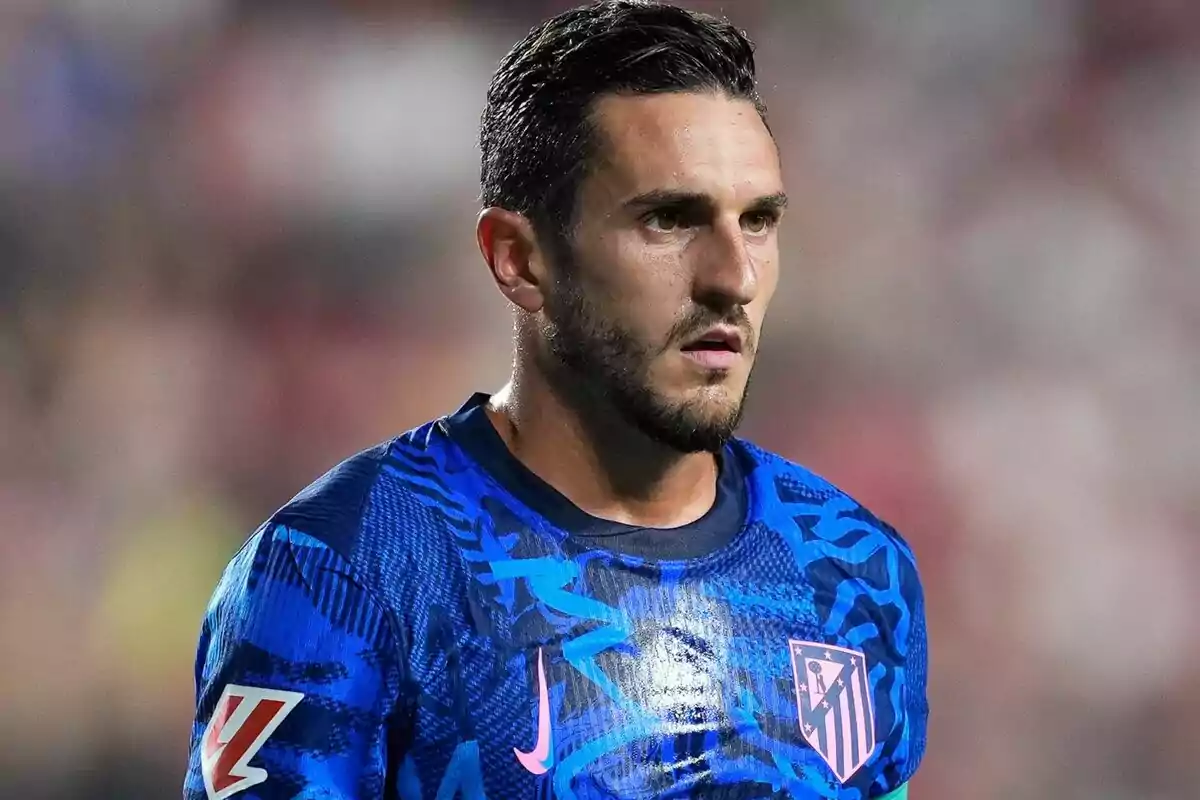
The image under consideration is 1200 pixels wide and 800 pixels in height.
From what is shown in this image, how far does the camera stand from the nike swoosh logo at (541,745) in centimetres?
158

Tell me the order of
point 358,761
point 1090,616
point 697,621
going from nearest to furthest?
point 358,761
point 697,621
point 1090,616

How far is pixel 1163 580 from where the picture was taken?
3.59m

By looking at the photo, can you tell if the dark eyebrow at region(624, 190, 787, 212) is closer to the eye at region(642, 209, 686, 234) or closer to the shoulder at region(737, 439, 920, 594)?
the eye at region(642, 209, 686, 234)

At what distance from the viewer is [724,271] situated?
1.66 meters

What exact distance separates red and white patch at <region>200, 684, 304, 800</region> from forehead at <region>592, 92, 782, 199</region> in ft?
2.13

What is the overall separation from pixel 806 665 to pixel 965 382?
1.98m

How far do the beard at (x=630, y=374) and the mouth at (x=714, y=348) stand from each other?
0.04ft

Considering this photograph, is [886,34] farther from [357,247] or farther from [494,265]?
[494,265]

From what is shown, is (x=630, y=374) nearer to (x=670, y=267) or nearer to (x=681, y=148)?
(x=670, y=267)

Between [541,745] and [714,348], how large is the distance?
462 mm

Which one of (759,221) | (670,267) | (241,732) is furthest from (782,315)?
(241,732)

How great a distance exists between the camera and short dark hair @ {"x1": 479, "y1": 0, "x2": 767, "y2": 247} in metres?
1.75

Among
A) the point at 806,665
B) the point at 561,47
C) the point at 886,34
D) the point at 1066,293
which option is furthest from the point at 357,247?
the point at 806,665

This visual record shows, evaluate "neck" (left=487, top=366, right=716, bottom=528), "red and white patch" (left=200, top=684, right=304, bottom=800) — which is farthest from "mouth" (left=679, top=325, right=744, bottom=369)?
"red and white patch" (left=200, top=684, right=304, bottom=800)
